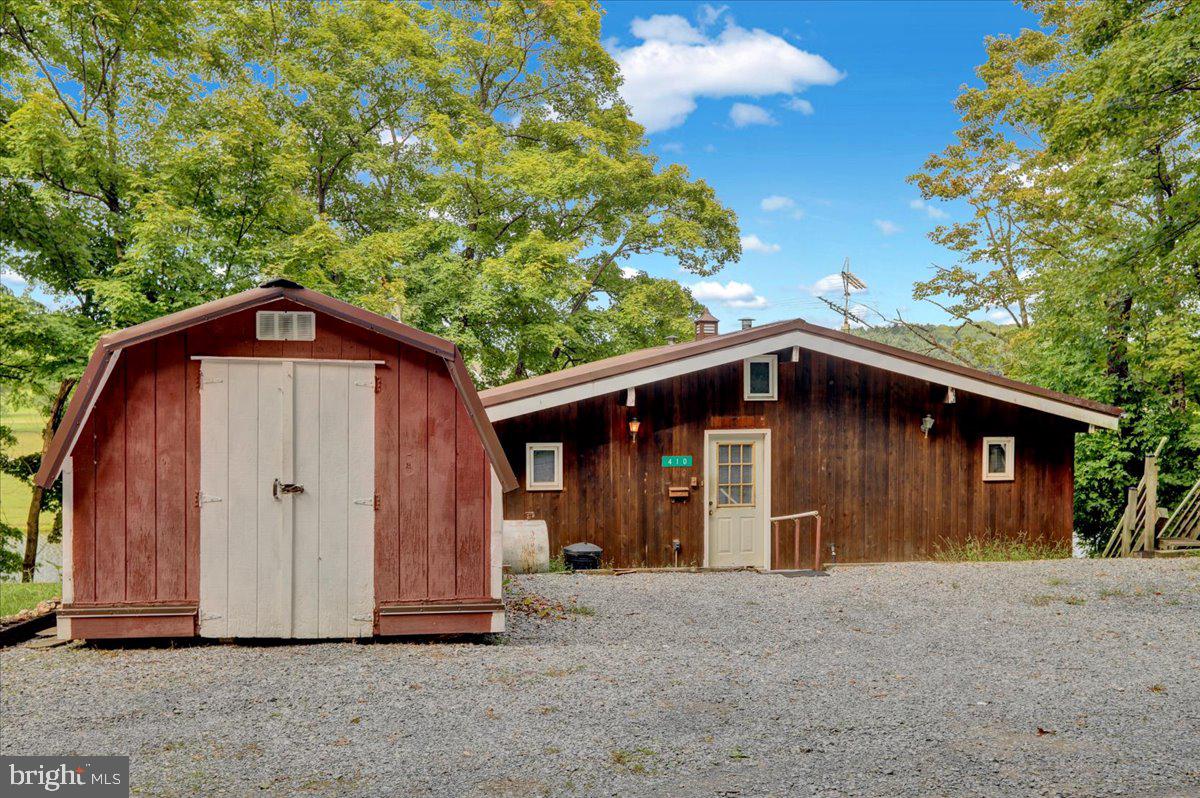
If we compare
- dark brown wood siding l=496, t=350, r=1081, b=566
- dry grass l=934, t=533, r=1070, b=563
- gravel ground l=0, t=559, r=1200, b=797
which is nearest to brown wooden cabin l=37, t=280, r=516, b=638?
gravel ground l=0, t=559, r=1200, b=797

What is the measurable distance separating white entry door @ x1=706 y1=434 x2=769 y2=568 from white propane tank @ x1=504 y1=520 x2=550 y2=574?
286 centimetres

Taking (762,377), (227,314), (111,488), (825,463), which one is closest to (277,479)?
(111,488)

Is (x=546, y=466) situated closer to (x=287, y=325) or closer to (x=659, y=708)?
(x=287, y=325)

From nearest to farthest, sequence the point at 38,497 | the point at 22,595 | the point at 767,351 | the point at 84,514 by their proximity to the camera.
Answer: the point at 84,514, the point at 22,595, the point at 767,351, the point at 38,497

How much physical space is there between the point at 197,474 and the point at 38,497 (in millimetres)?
10094

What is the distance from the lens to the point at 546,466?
37.8ft

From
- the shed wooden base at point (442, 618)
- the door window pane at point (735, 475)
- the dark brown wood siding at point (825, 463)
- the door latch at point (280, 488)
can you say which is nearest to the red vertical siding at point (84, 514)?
the door latch at point (280, 488)

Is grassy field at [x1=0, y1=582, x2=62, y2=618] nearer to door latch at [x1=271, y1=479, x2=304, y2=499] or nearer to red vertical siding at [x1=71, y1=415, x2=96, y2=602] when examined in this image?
red vertical siding at [x1=71, y1=415, x2=96, y2=602]

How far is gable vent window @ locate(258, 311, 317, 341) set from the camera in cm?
643

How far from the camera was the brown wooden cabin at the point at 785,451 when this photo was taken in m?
11.5

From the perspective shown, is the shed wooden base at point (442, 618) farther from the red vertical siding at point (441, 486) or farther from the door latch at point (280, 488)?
the door latch at point (280, 488)

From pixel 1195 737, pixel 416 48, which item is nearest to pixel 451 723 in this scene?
pixel 1195 737

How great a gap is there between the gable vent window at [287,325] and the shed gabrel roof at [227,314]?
0.35ft

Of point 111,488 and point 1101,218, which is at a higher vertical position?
point 1101,218
